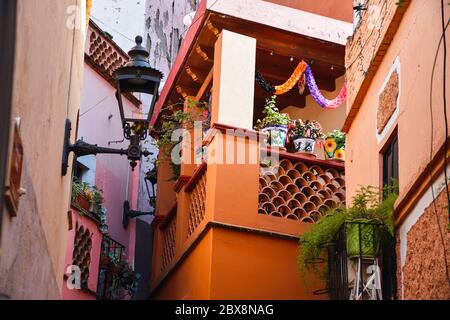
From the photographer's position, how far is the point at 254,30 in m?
13.2

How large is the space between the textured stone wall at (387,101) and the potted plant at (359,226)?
2.28 ft

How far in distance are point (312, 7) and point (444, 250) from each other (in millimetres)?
7735

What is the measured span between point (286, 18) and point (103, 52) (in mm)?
4622

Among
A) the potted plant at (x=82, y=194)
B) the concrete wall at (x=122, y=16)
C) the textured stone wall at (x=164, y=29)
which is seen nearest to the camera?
the potted plant at (x=82, y=194)

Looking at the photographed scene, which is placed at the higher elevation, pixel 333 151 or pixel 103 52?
pixel 103 52

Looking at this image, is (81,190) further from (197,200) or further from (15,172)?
(15,172)

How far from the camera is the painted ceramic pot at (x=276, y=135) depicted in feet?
41.7

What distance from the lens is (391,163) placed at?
8812 mm

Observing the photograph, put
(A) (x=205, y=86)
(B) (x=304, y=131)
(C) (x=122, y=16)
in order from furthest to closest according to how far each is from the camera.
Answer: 1. (C) (x=122, y=16)
2. (A) (x=205, y=86)
3. (B) (x=304, y=131)

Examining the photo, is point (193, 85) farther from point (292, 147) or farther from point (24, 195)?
point (24, 195)

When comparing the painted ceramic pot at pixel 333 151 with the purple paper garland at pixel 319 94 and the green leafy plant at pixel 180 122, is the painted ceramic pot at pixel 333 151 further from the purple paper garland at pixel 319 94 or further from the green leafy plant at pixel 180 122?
the green leafy plant at pixel 180 122

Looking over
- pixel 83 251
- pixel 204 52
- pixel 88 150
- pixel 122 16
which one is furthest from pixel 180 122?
pixel 88 150

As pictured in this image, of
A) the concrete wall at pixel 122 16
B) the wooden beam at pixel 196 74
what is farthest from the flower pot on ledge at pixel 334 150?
the concrete wall at pixel 122 16

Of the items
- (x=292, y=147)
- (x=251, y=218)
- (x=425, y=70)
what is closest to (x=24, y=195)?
(x=425, y=70)
